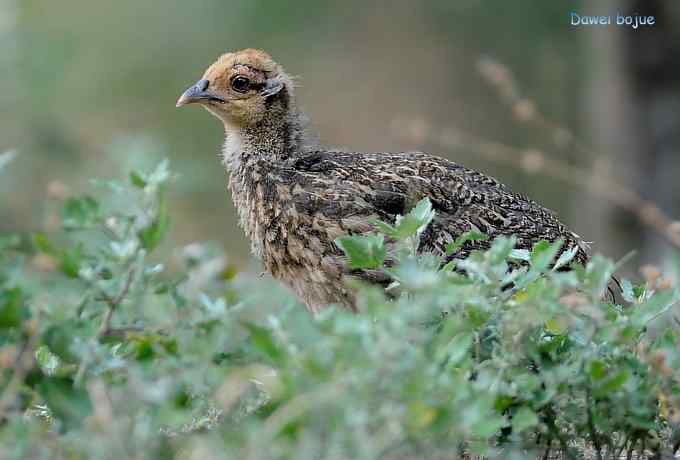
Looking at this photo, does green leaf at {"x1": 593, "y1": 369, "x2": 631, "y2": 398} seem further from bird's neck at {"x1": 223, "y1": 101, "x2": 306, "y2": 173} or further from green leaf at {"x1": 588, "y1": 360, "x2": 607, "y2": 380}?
bird's neck at {"x1": 223, "y1": 101, "x2": 306, "y2": 173}

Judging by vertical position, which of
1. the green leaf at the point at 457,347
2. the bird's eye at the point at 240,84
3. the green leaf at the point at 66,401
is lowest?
the green leaf at the point at 457,347

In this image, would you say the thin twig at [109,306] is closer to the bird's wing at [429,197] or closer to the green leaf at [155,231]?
the green leaf at [155,231]

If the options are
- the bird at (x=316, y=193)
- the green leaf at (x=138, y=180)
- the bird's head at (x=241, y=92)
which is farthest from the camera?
the bird's head at (x=241, y=92)

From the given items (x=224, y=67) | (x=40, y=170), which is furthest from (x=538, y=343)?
(x=40, y=170)

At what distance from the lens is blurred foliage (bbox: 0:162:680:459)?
2.27 meters

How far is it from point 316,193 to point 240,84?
→ 842 mm

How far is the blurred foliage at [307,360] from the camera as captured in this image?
2.27m

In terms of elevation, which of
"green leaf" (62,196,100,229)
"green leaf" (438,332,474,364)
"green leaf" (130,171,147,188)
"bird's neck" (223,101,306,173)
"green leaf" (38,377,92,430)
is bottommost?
"bird's neck" (223,101,306,173)

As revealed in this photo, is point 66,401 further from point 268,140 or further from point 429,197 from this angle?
Result: point 268,140

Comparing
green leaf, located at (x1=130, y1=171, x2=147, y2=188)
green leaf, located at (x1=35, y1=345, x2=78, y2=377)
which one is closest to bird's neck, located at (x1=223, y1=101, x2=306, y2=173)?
green leaf, located at (x1=35, y1=345, x2=78, y2=377)

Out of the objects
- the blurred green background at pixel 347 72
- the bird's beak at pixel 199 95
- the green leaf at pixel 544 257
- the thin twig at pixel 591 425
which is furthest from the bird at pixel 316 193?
the blurred green background at pixel 347 72

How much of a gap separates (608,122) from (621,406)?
22.3 feet

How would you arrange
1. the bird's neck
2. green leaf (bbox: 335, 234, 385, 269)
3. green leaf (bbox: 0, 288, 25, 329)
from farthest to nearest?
the bird's neck, green leaf (bbox: 335, 234, 385, 269), green leaf (bbox: 0, 288, 25, 329)

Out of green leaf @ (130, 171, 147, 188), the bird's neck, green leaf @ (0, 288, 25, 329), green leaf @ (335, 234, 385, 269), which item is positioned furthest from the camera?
the bird's neck
